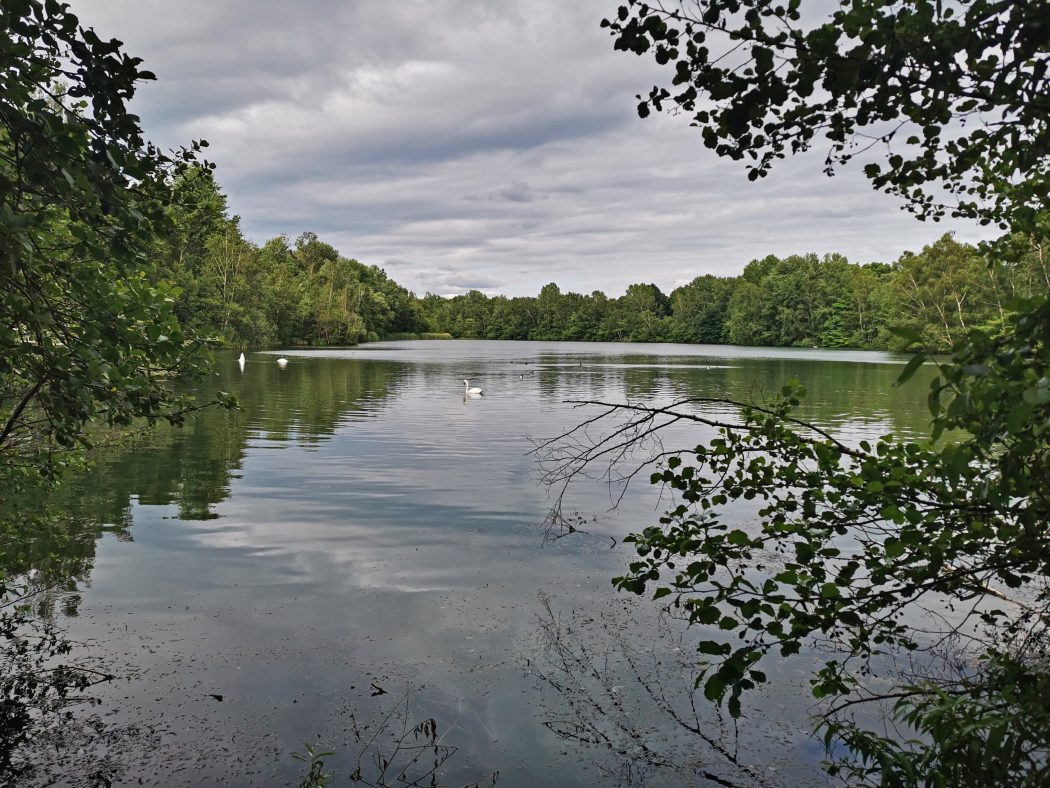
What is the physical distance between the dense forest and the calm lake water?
32672 millimetres

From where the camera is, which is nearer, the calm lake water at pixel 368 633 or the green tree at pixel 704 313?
the calm lake water at pixel 368 633

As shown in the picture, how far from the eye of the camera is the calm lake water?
19.4ft

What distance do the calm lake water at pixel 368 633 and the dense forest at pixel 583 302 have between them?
32672mm

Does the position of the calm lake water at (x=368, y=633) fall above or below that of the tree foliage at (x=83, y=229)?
below

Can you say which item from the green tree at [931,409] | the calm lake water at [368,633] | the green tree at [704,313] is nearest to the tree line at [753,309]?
the green tree at [704,313]

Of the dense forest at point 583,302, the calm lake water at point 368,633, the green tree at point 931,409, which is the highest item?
the dense forest at point 583,302

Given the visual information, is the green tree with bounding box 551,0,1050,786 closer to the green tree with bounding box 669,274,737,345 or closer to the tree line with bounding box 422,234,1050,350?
the tree line with bounding box 422,234,1050,350

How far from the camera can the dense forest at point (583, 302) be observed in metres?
72.7

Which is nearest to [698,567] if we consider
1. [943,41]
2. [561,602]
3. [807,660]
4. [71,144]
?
[943,41]

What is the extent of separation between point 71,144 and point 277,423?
77.0 ft

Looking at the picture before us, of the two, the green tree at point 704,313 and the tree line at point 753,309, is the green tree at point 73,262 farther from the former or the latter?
the green tree at point 704,313

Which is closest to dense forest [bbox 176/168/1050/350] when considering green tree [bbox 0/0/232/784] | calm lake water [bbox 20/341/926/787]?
calm lake water [bbox 20/341/926/787]

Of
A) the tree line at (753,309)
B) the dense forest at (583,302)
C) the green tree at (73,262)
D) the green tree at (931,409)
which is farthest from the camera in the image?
the tree line at (753,309)

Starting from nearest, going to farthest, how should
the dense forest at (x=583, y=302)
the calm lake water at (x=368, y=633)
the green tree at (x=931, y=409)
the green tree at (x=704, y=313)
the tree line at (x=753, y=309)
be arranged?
the green tree at (x=931, y=409) < the calm lake water at (x=368, y=633) < the dense forest at (x=583, y=302) < the tree line at (x=753, y=309) < the green tree at (x=704, y=313)
